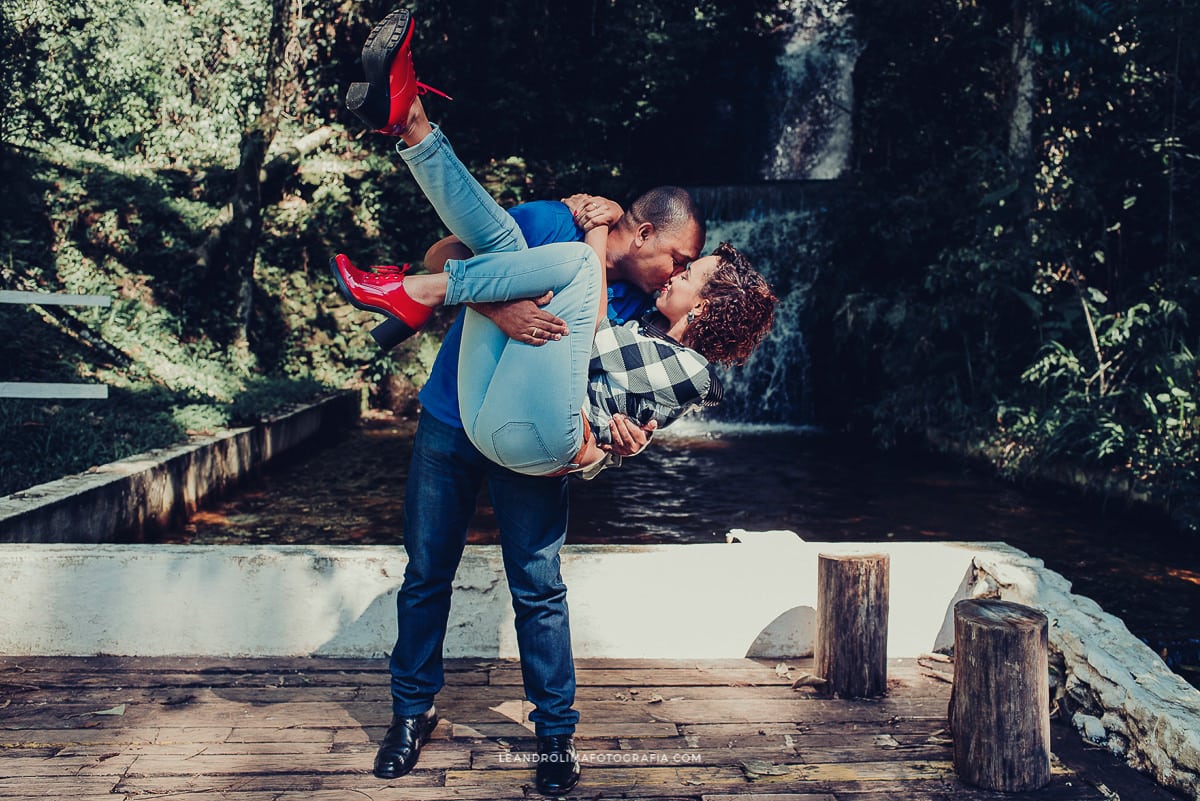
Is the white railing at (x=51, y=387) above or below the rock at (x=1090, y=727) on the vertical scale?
above

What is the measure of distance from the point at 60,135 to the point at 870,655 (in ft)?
55.5

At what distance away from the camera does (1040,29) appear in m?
10.0

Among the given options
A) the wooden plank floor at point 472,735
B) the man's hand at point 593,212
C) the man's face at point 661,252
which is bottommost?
the wooden plank floor at point 472,735

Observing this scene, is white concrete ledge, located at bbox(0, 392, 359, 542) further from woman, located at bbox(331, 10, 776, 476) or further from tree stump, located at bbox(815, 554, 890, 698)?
tree stump, located at bbox(815, 554, 890, 698)

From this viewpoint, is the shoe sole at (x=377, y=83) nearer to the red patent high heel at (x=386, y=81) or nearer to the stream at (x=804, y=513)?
the red patent high heel at (x=386, y=81)

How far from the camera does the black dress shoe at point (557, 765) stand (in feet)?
8.75

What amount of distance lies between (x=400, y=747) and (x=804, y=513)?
5394 millimetres

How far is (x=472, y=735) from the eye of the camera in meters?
3.04

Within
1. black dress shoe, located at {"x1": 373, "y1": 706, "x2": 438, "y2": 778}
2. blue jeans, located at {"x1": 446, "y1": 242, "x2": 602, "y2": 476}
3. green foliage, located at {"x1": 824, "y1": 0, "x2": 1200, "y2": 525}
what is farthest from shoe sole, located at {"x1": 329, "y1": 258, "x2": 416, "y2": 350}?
green foliage, located at {"x1": 824, "y1": 0, "x2": 1200, "y2": 525}

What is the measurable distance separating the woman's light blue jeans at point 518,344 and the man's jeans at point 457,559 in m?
0.23

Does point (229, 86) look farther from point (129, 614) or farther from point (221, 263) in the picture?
point (129, 614)

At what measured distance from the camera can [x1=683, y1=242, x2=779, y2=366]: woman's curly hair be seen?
2.57 metres

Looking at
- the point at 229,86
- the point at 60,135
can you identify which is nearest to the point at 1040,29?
the point at 229,86

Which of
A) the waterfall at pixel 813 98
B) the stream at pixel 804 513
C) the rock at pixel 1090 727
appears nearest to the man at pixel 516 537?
the rock at pixel 1090 727
